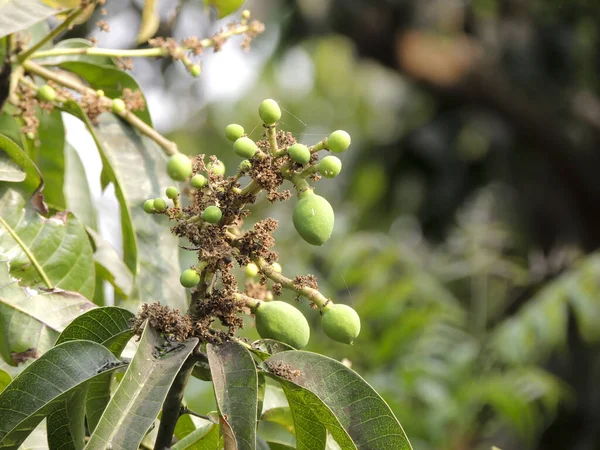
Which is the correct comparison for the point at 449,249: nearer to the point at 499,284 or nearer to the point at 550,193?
the point at 499,284

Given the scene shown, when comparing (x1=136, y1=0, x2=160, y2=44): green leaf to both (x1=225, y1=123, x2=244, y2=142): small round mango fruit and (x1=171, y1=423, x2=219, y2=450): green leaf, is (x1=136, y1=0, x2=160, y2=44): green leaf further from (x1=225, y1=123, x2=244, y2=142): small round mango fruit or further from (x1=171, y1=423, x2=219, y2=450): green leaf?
(x1=171, y1=423, x2=219, y2=450): green leaf

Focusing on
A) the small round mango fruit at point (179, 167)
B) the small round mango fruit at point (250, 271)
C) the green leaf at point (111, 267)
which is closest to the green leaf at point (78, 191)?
the green leaf at point (111, 267)

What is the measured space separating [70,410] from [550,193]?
6366 millimetres

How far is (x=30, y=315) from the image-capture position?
102 centimetres

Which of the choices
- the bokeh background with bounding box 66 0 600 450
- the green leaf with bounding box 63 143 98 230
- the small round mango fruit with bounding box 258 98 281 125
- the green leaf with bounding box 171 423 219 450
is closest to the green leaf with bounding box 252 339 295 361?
the green leaf with bounding box 171 423 219 450

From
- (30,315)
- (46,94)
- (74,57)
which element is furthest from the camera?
(74,57)

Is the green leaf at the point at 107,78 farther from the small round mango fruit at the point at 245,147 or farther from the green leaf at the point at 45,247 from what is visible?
the small round mango fruit at the point at 245,147

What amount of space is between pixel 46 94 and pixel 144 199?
0.20 metres

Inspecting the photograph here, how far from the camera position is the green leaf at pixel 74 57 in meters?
1.22

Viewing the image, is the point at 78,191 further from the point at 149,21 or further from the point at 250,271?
the point at 250,271

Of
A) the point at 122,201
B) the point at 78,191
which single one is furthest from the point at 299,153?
the point at 78,191

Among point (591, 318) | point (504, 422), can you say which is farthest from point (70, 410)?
point (504, 422)

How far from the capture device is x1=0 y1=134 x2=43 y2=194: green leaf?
1029 mm

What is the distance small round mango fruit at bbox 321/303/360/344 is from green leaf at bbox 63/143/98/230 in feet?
2.71
